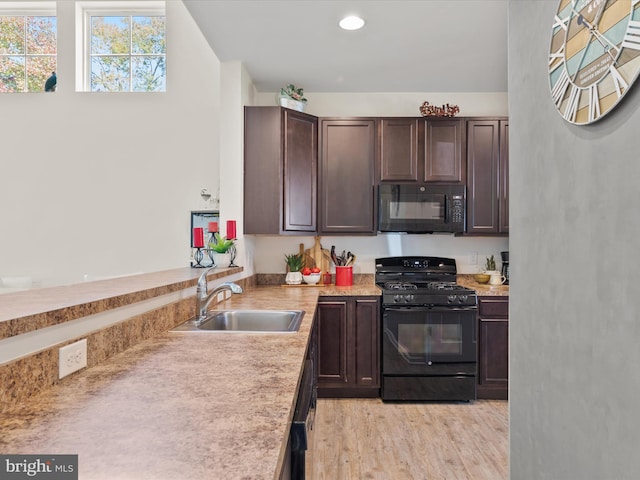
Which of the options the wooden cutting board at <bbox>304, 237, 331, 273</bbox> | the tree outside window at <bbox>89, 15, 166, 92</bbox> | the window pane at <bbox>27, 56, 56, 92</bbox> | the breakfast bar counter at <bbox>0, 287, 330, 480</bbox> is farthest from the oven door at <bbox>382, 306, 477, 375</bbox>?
the window pane at <bbox>27, 56, 56, 92</bbox>

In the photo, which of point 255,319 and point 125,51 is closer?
point 255,319

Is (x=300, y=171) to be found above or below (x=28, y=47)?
below

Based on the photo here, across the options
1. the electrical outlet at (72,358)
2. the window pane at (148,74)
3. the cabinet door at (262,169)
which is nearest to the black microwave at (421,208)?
the cabinet door at (262,169)

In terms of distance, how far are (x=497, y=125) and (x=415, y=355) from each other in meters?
2.11

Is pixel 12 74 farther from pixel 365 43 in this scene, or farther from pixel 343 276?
pixel 343 276

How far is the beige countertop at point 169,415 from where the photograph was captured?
2.29 ft

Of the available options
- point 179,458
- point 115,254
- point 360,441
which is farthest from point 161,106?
point 179,458

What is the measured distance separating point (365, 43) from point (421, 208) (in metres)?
1.41

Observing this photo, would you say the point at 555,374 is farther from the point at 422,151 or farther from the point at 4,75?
the point at 4,75

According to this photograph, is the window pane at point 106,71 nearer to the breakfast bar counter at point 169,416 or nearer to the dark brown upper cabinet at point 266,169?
the dark brown upper cabinet at point 266,169

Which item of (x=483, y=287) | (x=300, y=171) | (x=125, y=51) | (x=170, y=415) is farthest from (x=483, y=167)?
(x=125, y=51)

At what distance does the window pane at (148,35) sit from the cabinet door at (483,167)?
3.19 metres

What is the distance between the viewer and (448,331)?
311cm

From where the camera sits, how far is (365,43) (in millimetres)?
2768
